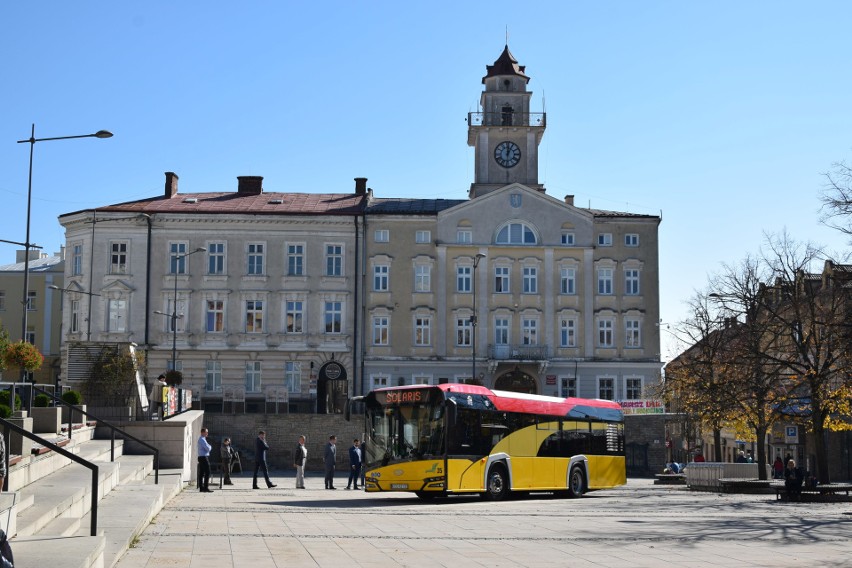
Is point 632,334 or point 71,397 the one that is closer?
point 71,397

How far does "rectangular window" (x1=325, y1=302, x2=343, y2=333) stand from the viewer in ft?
199

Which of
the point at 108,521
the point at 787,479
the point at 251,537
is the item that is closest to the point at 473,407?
the point at 787,479

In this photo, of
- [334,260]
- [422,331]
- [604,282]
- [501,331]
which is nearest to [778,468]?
[604,282]

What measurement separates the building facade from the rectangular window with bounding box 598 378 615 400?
100mm

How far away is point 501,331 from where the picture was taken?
61.2m

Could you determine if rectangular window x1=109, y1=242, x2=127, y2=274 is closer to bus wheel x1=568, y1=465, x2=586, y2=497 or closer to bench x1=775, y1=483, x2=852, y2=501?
bus wheel x1=568, y1=465, x2=586, y2=497

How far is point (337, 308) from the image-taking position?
60.8m

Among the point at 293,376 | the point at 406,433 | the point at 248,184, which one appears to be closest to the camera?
the point at 406,433

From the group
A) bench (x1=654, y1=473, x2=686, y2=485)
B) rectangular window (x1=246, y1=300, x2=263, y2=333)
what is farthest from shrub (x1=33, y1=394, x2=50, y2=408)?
rectangular window (x1=246, y1=300, x2=263, y2=333)

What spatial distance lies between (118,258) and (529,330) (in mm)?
23526

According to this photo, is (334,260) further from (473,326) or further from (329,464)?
(329,464)

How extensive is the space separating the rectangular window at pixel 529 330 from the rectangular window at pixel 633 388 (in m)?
5.76

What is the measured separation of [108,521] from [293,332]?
45803mm

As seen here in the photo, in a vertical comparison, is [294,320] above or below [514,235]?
below
